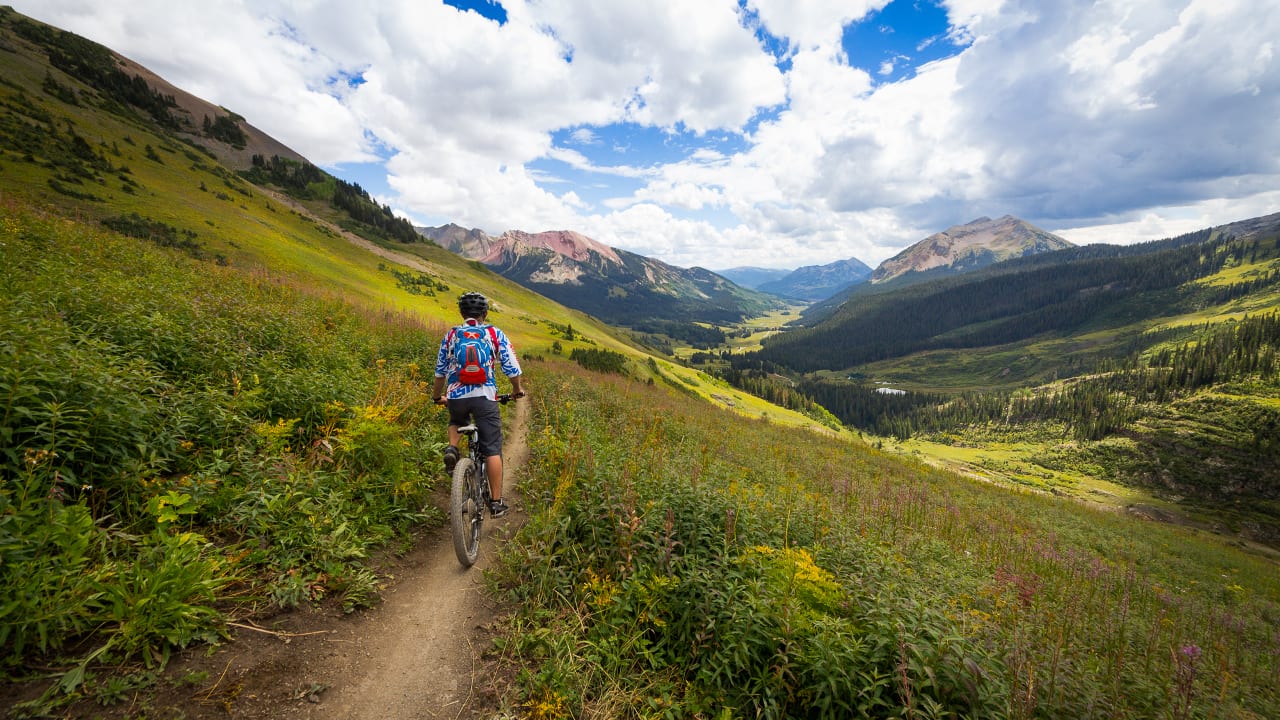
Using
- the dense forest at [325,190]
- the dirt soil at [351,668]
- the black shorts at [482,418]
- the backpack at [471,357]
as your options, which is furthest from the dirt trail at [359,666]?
the dense forest at [325,190]

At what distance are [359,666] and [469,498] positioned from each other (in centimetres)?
249

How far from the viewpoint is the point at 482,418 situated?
678 cm

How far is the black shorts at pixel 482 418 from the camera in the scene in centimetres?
673

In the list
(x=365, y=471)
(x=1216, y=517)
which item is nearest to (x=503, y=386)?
(x=365, y=471)

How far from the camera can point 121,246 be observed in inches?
523

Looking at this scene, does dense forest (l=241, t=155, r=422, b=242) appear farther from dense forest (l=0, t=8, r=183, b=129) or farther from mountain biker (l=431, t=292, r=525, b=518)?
mountain biker (l=431, t=292, r=525, b=518)

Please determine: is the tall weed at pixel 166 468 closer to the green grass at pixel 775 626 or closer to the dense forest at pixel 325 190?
the green grass at pixel 775 626

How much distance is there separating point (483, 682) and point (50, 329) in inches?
263

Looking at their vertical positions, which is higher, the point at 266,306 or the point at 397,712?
the point at 266,306

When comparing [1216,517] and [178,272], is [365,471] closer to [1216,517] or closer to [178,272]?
[178,272]

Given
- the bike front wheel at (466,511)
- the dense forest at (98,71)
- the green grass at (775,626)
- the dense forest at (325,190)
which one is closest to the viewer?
the green grass at (775,626)

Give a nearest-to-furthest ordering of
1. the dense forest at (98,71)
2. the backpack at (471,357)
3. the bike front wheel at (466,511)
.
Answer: the bike front wheel at (466,511)
the backpack at (471,357)
the dense forest at (98,71)

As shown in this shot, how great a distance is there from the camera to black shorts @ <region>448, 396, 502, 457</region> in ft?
22.1

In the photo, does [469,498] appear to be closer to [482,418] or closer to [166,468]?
[482,418]
